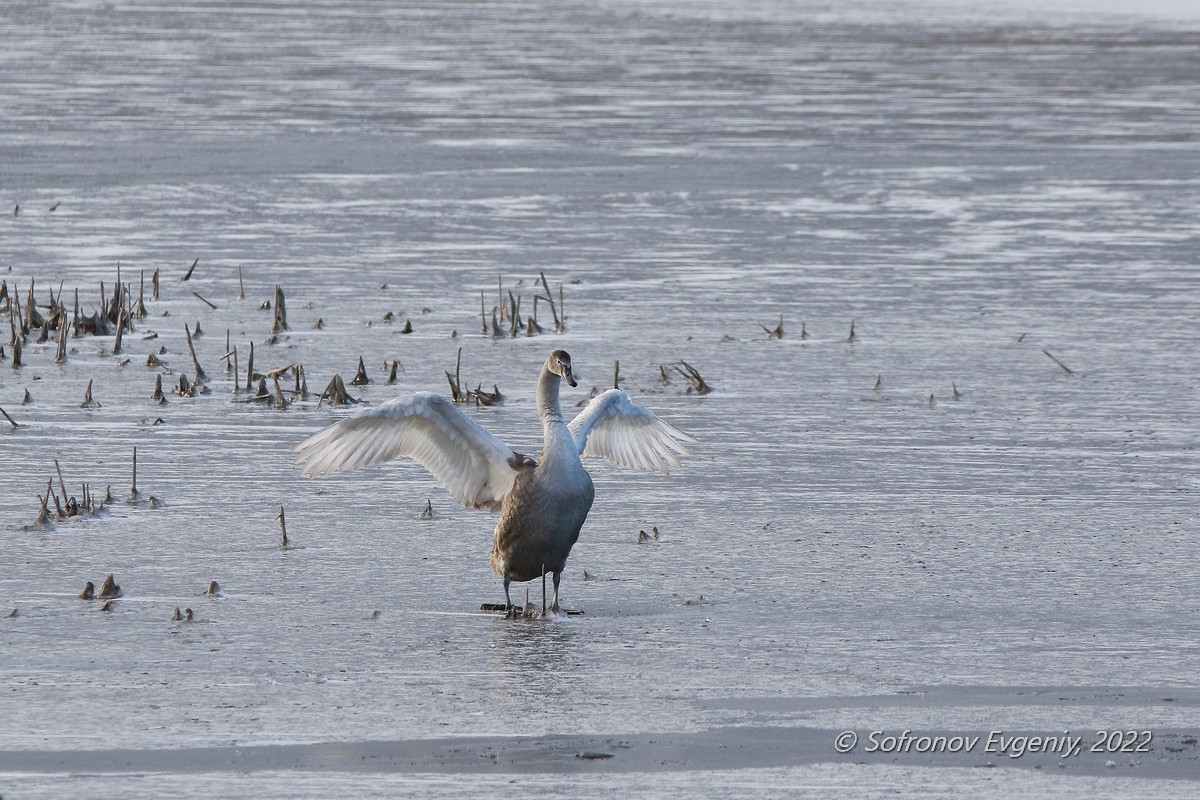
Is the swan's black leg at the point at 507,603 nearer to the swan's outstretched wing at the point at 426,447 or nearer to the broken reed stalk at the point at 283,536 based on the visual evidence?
the swan's outstretched wing at the point at 426,447

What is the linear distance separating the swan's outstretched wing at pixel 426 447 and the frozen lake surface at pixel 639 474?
350 mm

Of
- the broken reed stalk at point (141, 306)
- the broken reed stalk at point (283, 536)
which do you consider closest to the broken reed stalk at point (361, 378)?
the broken reed stalk at point (141, 306)

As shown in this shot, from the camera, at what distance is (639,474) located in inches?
379

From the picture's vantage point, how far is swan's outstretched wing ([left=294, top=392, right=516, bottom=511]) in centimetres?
750

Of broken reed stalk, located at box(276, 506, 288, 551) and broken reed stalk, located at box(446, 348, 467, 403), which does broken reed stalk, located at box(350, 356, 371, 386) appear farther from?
broken reed stalk, located at box(276, 506, 288, 551)

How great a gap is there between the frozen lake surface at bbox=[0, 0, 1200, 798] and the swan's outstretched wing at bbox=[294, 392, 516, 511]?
35 centimetres

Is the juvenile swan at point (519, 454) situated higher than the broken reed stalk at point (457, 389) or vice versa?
the broken reed stalk at point (457, 389)

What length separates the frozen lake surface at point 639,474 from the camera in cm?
582

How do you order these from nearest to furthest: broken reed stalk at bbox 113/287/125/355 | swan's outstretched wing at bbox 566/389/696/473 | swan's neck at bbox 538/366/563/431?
swan's neck at bbox 538/366/563/431
swan's outstretched wing at bbox 566/389/696/473
broken reed stalk at bbox 113/287/125/355

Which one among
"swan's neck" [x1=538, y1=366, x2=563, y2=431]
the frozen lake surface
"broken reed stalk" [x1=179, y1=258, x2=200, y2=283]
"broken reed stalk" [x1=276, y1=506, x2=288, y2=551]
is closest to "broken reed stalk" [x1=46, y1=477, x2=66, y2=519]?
the frozen lake surface

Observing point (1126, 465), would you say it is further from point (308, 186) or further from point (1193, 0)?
point (1193, 0)

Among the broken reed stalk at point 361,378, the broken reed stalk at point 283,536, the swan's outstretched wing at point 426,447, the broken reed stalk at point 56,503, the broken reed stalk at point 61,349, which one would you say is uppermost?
the broken reed stalk at point 61,349

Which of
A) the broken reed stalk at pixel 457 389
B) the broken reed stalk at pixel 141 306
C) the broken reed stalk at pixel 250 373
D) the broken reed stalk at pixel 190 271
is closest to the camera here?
the broken reed stalk at pixel 457 389

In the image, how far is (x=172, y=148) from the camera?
21.8 metres
